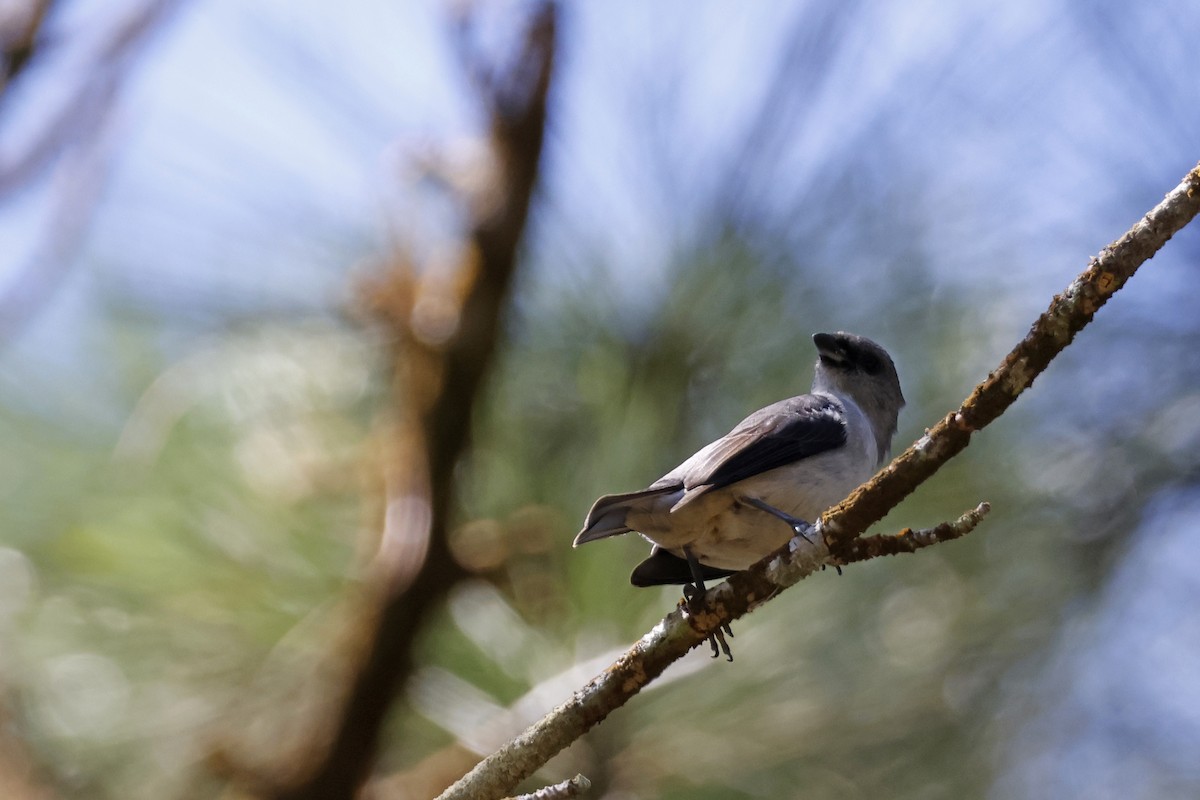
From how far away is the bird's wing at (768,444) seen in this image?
8.00 ft

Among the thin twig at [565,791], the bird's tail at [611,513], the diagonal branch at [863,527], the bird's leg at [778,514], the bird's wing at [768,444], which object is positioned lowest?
the thin twig at [565,791]

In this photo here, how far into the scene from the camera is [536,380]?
3312mm

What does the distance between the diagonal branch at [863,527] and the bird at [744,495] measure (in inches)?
17.9

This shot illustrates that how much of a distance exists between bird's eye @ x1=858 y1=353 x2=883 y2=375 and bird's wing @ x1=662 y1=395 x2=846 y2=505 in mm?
300

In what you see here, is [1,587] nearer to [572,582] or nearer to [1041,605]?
[572,582]

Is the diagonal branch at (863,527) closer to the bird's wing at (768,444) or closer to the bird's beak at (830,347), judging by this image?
the bird's wing at (768,444)

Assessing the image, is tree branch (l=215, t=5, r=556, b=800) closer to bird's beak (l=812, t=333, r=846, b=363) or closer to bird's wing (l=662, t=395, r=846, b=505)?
bird's wing (l=662, t=395, r=846, b=505)

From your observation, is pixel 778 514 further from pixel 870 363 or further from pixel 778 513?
pixel 870 363

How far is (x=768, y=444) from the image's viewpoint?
2535 mm

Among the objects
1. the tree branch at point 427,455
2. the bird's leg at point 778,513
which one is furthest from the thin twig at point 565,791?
the tree branch at point 427,455

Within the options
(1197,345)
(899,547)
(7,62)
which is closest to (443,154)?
(7,62)

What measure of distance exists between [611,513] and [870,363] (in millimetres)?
1045

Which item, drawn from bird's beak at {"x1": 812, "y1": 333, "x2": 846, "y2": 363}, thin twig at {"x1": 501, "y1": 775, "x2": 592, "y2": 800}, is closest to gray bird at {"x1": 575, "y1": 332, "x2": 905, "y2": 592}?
bird's beak at {"x1": 812, "y1": 333, "x2": 846, "y2": 363}

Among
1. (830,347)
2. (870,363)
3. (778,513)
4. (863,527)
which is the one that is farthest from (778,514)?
(870,363)
